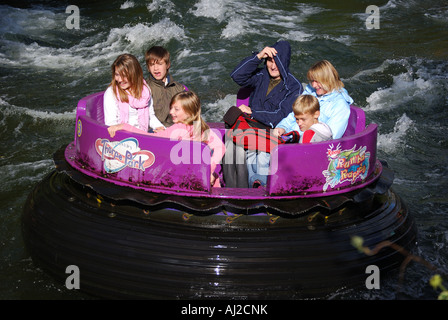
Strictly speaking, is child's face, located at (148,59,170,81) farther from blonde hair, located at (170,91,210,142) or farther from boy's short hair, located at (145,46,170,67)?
blonde hair, located at (170,91,210,142)

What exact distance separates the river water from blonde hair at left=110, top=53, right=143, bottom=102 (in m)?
1.45

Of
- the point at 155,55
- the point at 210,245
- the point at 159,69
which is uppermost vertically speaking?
the point at 155,55

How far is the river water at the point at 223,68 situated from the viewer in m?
5.35

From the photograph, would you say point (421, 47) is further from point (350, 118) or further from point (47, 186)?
point (47, 186)

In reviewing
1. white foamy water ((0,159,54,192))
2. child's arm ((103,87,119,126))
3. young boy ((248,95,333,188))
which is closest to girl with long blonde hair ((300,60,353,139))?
young boy ((248,95,333,188))

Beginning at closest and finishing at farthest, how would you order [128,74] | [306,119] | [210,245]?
1. [210,245]
2. [306,119]
3. [128,74]

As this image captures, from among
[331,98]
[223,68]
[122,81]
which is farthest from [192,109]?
[223,68]

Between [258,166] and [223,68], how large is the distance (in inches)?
202

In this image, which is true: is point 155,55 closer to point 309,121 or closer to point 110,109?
point 110,109

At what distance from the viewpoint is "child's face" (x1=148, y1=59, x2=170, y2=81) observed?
16.1ft

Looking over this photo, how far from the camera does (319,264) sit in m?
3.94

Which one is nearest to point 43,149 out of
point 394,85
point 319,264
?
point 319,264

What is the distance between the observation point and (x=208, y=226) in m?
3.98
